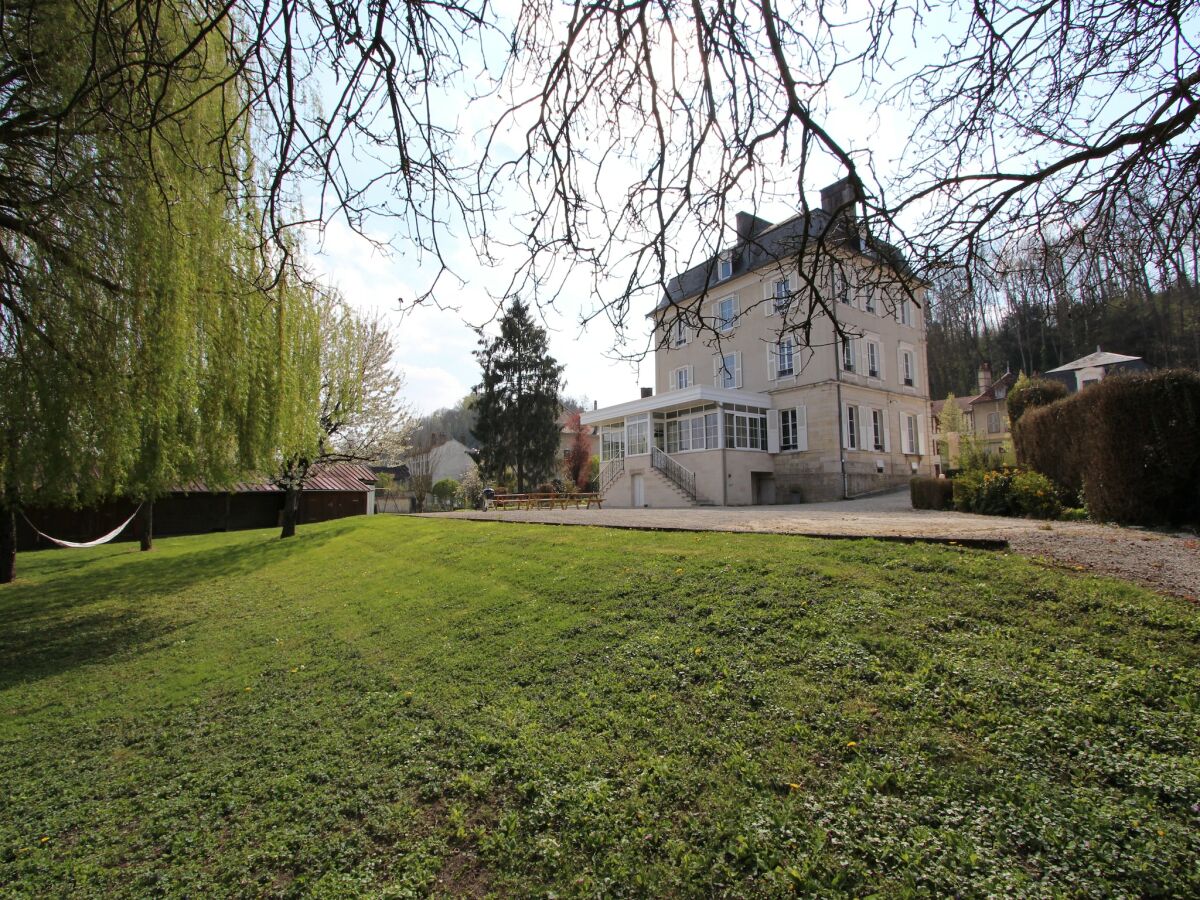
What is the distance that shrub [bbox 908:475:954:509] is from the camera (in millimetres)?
13633

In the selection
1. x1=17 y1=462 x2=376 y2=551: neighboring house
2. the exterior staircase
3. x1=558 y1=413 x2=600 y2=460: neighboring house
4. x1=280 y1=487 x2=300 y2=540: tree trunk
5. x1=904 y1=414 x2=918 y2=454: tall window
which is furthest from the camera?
x1=558 y1=413 x2=600 y2=460: neighboring house

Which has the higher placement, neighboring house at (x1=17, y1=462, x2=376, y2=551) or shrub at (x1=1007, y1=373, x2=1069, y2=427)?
shrub at (x1=1007, y1=373, x2=1069, y2=427)

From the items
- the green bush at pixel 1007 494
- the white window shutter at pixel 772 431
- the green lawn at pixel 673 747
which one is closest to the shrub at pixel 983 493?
the green bush at pixel 1007 494

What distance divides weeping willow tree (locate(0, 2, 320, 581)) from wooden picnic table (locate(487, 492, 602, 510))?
46.2 ft

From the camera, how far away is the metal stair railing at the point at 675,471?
22.9 m

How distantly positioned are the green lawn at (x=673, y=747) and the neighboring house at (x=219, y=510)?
12481 millimetres

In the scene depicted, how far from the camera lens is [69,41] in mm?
5777

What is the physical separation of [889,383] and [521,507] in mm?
17723

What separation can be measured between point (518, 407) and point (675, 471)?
1590cm

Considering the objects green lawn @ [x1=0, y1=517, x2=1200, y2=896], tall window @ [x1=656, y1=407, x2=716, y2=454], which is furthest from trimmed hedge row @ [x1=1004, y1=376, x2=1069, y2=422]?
green lawn @ [x1=0, y1=517, x2=1200, y2=896]

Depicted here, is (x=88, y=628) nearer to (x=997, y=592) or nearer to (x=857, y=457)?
(x=997, y=592)

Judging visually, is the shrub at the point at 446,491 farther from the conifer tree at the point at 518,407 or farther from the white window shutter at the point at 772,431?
the white window shutter at the point at 772,431

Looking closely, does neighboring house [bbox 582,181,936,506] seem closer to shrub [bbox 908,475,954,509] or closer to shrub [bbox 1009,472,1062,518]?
shrub [bbox 908,475,954,509]

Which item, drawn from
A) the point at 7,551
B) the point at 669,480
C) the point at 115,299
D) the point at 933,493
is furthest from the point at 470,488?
the point at 115,299
